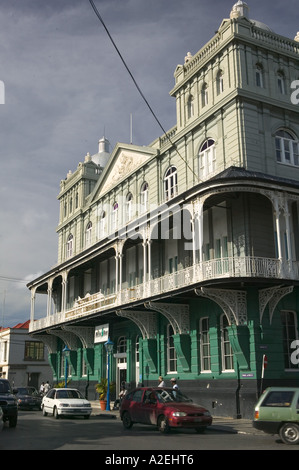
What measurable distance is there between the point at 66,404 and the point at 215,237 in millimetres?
9785

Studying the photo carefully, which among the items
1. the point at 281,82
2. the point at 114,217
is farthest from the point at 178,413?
the point at 114,217

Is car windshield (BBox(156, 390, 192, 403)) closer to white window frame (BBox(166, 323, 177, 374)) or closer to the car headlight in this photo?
the car headlight

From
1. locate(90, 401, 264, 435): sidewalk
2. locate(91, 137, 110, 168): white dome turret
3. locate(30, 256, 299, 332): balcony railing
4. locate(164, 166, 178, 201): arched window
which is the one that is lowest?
locate(90, 401, 264, 435): sidewalk

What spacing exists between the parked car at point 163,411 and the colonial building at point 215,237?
4.51m

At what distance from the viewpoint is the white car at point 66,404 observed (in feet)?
71.1

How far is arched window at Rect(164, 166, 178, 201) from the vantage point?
28.4 meters

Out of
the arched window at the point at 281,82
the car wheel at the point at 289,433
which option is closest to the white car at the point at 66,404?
the car wheel at the point at 289,433

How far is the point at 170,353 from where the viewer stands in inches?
1042

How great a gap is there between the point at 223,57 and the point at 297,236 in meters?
9.64

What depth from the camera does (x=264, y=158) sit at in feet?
79.0

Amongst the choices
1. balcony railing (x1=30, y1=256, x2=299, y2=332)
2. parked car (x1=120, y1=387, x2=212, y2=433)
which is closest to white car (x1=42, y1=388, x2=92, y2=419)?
parked car (x1=120, y1=387, x2=212, y2=433)

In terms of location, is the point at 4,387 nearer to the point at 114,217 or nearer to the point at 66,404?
the point at 66,404

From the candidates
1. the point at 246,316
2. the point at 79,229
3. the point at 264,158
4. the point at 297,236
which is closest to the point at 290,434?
the point at 246,316

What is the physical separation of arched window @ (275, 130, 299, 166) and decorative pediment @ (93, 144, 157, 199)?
25.3 feet
